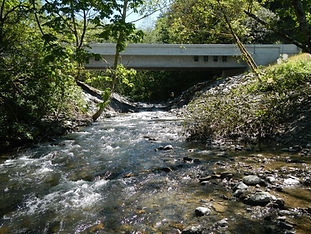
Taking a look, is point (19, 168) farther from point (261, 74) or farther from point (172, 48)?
point (172, 48)

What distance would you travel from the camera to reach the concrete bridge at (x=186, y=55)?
89.4ft

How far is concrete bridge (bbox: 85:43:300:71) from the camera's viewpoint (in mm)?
27234

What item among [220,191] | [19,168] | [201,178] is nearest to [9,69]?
[19,168]

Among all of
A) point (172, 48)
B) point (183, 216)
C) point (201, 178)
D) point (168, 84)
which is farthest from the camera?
point (168, 84)

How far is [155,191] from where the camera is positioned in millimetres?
4629

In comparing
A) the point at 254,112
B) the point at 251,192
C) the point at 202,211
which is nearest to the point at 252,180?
the point at 251,192

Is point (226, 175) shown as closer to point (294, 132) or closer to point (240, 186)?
point (240, 186)

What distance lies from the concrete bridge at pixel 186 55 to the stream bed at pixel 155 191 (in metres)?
21.0

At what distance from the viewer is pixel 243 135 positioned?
26.6ft

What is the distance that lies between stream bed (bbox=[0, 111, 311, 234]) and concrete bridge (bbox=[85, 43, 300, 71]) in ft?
68.9

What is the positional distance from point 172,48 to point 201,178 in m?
24.4

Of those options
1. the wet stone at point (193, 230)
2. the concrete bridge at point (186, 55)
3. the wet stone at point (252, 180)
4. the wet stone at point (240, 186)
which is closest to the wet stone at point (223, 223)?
the wet stone at point (193, 230)

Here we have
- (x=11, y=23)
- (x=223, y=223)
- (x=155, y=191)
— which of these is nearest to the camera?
(x=223, y=223)

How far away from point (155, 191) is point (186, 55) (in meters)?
25.7
